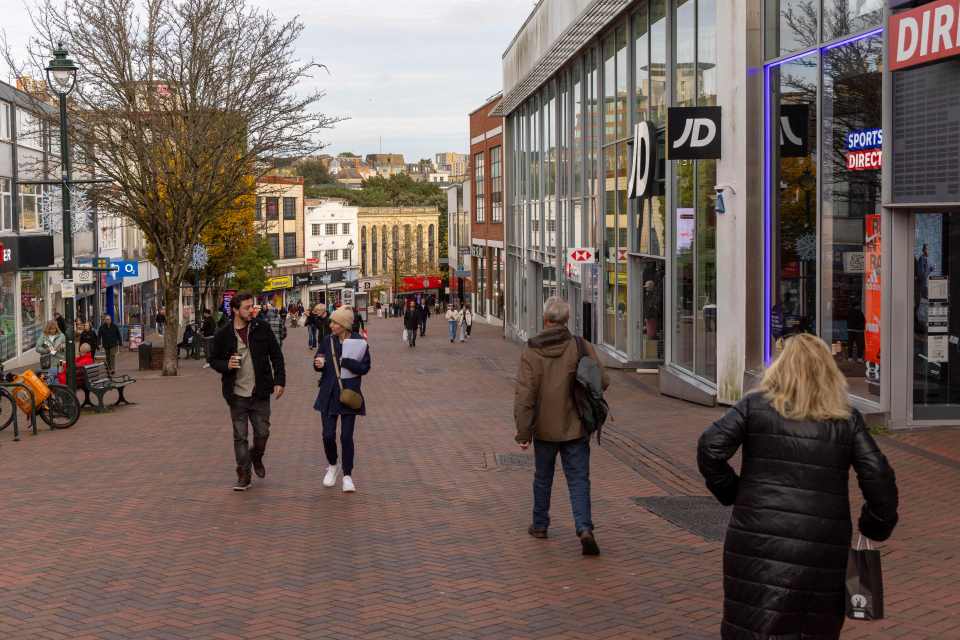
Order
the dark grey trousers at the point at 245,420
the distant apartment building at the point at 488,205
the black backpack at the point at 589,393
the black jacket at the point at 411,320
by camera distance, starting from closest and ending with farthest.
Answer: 1. the black backpack at the point at 589,393
2. the dark grey trousers at the point at 245,420
3. the black jacket at the point at 411,320
4. the distant apartment building at the point at 488,205

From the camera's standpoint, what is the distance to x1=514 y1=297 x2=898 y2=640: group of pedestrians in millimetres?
4312

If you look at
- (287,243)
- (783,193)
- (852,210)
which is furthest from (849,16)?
(287,243)

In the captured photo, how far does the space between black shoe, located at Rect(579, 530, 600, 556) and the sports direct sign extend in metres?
6.61

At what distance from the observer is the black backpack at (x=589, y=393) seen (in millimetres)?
7789

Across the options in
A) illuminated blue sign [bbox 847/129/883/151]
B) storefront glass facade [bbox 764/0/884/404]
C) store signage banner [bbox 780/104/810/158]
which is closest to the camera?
illuminated blue sign [bbox 847/129/883/151]

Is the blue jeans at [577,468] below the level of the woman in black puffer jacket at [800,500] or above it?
below

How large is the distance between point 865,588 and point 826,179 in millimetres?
10458

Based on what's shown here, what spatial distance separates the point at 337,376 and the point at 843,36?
736 cm

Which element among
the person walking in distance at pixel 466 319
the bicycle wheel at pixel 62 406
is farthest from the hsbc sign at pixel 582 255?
the person walking in distance at pixel 466 319

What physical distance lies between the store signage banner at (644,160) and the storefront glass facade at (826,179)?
5.44 m

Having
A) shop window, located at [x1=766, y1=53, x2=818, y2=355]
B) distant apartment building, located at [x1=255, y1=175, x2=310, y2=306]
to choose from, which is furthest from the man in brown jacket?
distant apartment building, located at [x1=255, y1=175, x2=310, y2=306]

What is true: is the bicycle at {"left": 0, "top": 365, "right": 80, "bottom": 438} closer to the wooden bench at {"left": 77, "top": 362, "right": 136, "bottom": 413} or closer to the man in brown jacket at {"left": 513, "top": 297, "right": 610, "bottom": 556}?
the wooden bench at {"left": 77, "top": 362, "right": 136, "bottom": 413}

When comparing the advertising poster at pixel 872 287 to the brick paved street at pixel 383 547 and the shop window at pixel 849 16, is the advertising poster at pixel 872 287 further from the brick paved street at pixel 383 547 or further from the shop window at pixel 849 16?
the shop window at pixel 849 16

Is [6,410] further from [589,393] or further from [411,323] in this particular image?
[411,323]
